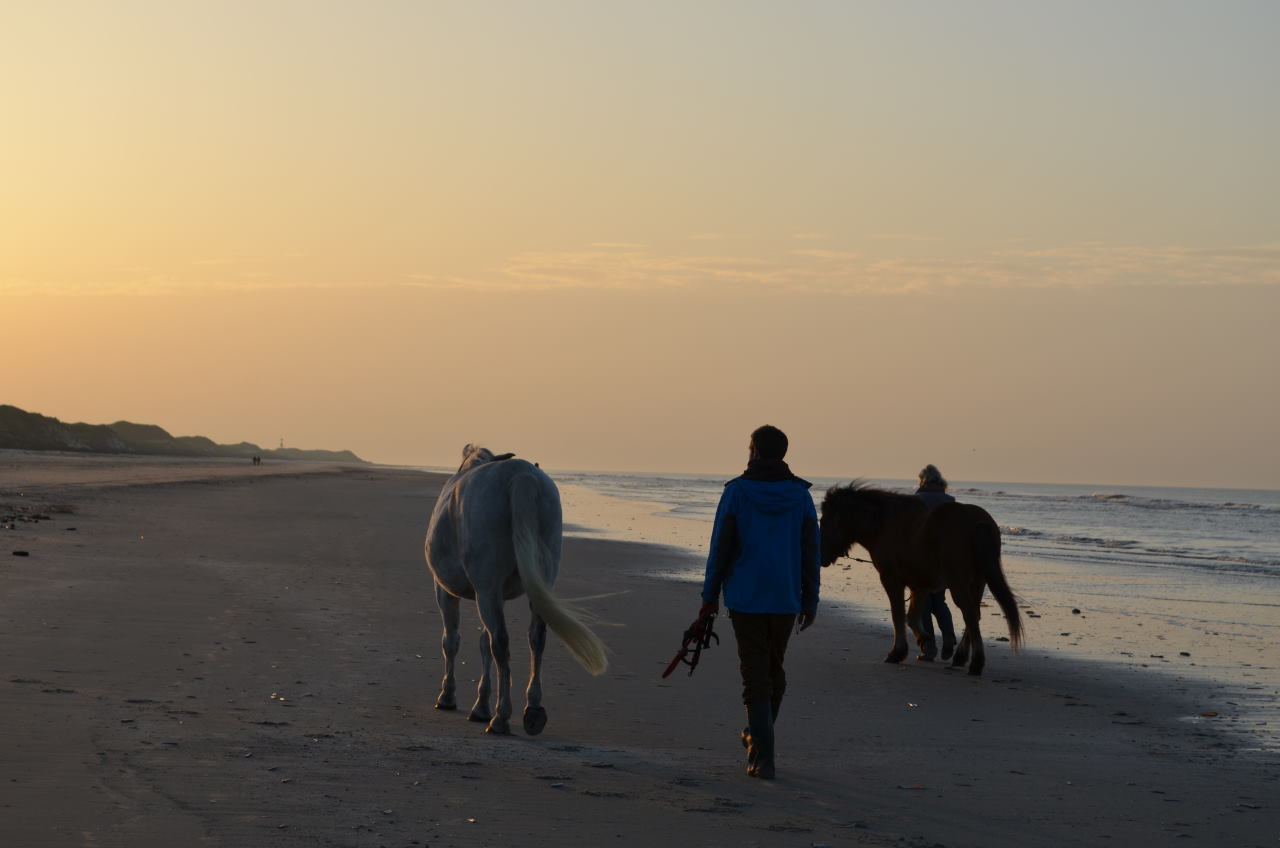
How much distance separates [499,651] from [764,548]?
75.9 inches

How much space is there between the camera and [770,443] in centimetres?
694

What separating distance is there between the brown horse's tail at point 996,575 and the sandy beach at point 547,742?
404 millimetres

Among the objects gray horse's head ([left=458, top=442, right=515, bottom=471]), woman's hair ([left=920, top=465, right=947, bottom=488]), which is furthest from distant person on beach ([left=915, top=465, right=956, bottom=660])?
gray horse's head ([left=458, top=442, right=515, bottom=471])

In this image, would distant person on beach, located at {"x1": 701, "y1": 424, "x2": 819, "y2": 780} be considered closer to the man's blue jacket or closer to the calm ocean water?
the man's blue jacket

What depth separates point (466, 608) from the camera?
1361 cm

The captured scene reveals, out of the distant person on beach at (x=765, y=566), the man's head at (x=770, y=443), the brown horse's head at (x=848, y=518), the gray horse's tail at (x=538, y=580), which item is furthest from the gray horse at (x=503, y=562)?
the brown horse's head at (x=848, y=518)

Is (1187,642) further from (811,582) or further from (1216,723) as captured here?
(811,582)

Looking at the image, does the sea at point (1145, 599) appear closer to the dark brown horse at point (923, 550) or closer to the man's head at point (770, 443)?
the dark brown horse at point (923, 550)

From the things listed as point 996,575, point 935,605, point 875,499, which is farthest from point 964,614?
point 875,499

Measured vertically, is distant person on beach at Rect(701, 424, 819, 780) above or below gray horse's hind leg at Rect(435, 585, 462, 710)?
above

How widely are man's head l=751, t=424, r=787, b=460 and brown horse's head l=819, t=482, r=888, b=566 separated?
18.2ft

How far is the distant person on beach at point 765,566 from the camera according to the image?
22.2 ft

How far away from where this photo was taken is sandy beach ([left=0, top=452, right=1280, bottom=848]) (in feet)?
17.6

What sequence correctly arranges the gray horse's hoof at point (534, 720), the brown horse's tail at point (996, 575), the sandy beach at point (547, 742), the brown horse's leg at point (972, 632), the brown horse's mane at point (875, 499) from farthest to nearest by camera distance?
the brown horse's mane at point (875, 499), the brown horse's tail at point (996, 575), the brown horse's leg at point (972, 632), the gray horse's hoof at point (534, 720), the sandy beach at point (547, 742)
